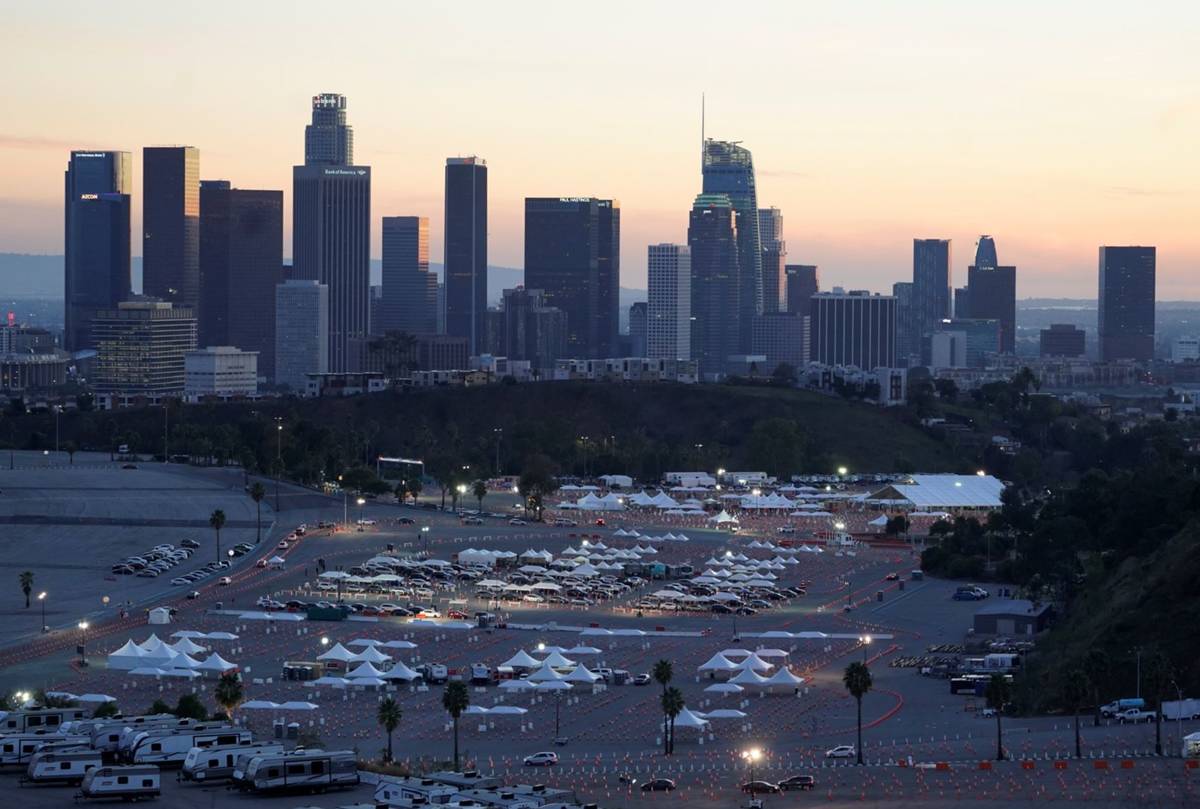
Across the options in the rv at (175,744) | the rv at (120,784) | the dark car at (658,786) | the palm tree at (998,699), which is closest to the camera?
the rv at (120,784)

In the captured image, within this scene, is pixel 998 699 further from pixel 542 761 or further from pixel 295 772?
pixel 295 772

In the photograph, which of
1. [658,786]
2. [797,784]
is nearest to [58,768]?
[658,786]

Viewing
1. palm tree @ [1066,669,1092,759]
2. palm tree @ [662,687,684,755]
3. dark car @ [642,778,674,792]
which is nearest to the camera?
dark car @ [642,778,674,792]

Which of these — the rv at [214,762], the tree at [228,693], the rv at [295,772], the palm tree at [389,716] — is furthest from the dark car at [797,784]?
the tree at [228,693]

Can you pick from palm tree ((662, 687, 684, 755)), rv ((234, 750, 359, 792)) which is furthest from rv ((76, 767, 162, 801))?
palm tree ((662, 687, 684, 755))

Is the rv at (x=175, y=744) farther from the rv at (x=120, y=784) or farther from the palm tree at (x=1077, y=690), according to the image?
the palm tree at (x=1077, y=690)

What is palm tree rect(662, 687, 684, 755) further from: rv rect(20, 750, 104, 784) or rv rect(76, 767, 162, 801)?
rv rect(76, 767, 162, 801)
